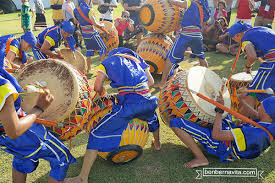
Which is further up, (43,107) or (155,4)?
(155,4)

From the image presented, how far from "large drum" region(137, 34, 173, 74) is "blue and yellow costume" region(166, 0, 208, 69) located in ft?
1.19

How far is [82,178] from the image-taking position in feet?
8.73

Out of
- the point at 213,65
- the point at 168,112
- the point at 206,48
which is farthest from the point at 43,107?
the point at 206,48

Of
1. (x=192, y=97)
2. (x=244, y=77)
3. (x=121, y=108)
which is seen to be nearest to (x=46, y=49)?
(x=121, y=108)

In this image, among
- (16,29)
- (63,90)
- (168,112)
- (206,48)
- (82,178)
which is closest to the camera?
(63,90)

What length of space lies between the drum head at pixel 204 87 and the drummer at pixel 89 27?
3153 mm

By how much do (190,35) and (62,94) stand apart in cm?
314

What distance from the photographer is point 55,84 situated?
2459 mm

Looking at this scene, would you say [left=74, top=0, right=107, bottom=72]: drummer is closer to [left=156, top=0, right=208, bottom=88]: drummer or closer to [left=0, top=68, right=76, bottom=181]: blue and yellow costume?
[left=156, top=0, right=208, bottom=88]: drummer

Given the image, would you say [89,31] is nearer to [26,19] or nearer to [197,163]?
[26,19]

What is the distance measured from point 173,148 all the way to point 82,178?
1292 millimetres

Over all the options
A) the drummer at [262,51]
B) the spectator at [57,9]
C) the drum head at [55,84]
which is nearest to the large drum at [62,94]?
the drum head at [55,84]

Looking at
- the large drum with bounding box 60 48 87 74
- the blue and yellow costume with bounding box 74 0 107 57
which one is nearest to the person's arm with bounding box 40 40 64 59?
the large drum with bounding box 60 48 87 74

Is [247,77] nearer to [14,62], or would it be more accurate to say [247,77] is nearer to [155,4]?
[155,4]
